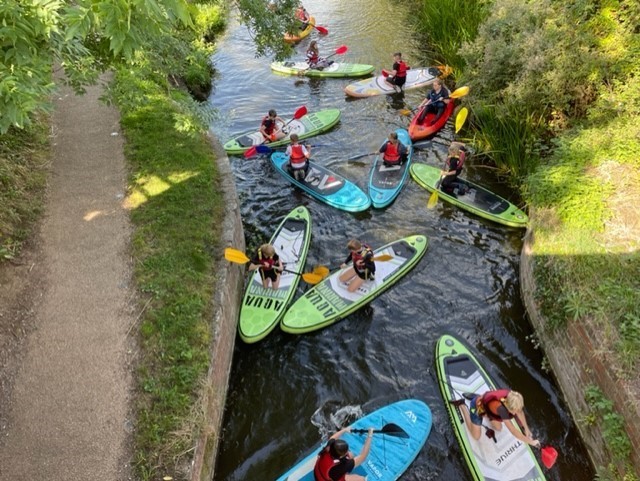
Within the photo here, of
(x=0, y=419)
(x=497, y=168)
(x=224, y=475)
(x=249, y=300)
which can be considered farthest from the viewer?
(x=497, y=168)

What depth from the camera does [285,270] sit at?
8156 mm

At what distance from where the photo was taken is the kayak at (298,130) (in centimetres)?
1186

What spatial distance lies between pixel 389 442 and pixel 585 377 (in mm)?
2651

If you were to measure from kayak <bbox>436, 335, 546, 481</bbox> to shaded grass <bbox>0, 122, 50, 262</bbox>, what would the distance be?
654 cm

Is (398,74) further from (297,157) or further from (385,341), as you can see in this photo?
(385,341)

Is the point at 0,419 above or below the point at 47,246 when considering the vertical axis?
below

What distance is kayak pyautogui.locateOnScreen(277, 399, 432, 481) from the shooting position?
5.78 m

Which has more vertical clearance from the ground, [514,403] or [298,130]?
[298,130]

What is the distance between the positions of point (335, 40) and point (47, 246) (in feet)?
44.7

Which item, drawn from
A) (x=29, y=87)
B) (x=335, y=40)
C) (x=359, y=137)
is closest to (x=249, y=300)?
(x=29, y=87)

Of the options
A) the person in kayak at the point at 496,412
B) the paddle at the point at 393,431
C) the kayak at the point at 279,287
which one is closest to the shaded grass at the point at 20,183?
the kayak at the point at 279,287

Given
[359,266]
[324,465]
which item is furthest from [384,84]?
[324,465]

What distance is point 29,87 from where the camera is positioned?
3.18m

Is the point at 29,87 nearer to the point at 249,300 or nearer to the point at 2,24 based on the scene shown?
the point at 2,24
